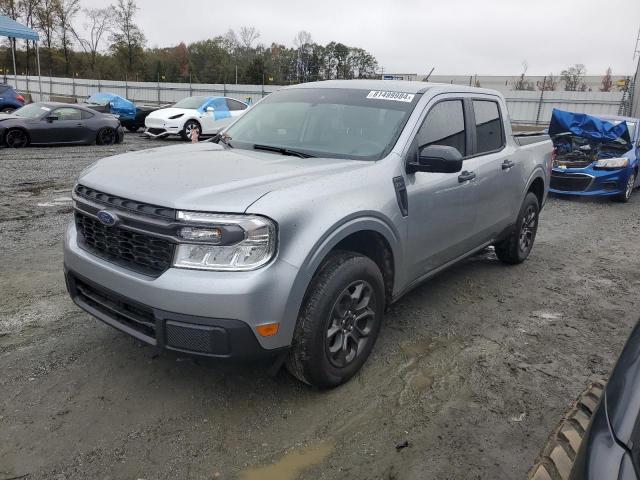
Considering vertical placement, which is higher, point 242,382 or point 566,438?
point 566,438

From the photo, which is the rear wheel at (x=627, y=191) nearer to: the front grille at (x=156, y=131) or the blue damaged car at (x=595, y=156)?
the blue damaged car at (x=595, y=156)

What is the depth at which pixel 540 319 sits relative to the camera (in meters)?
4.35

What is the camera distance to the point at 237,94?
34969 mm

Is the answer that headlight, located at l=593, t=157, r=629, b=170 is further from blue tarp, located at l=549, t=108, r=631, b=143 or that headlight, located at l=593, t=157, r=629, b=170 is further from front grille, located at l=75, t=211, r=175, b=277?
front grille, located at l=75, t=211, r=175, b=277

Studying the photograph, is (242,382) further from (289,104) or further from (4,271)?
(4,271)

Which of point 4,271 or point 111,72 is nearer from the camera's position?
point 4,271

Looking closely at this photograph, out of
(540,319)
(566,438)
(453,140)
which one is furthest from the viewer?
(540,319)

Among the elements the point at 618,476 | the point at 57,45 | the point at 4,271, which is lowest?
the point at 4,271

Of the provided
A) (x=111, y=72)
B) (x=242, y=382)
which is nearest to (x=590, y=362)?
(x=242, y=382)

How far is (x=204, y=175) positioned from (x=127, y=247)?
1.87 ft

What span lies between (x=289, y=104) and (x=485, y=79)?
3517cm

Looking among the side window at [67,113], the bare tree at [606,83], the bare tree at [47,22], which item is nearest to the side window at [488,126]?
the side window at [67,113]

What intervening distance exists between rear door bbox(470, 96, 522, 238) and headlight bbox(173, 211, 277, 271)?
2.43m

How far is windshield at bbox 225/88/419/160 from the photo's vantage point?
3565 millimetres
